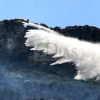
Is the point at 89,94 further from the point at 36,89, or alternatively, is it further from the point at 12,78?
the point at 12,78

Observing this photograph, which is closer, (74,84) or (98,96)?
(98,96)

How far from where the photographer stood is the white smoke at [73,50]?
343 ft

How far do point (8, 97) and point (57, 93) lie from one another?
30853 mm

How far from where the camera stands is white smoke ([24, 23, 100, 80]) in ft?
343

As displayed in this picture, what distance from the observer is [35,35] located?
410 ft

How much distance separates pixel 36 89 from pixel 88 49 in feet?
262

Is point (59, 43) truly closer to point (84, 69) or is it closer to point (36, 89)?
point (84, 69)

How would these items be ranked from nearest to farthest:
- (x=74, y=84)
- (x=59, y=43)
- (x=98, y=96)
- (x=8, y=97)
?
(x=59, y=43) < (x=8, y=97) < (x=98, y=96) < (x=74, y=84)

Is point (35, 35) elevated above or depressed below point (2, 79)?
above

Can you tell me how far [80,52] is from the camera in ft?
364

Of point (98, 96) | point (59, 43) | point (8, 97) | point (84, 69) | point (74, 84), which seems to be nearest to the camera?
point (84, 69)

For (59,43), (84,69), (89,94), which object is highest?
(59,43)

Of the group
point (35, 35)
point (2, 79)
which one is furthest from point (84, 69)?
point (2, 79)

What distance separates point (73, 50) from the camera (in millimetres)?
114125
